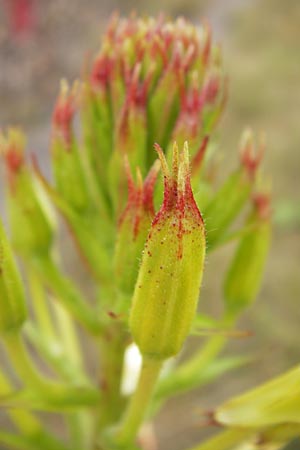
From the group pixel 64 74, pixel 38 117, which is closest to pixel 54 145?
→ pixel 38 117

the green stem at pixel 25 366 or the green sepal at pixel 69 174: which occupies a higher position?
the green sepal at pixel 69 174

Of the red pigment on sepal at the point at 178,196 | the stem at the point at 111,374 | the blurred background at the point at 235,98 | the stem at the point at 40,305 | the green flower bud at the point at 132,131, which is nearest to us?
the red pigment on sepal at the point at 178,196

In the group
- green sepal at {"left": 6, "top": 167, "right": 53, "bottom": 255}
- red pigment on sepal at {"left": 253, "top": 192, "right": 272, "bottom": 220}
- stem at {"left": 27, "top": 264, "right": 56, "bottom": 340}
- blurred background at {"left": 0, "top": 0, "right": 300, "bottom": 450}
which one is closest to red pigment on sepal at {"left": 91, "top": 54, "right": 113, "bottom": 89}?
green sepal at {"left": 6, "top": 167, "right": 53, "bottom": 255}

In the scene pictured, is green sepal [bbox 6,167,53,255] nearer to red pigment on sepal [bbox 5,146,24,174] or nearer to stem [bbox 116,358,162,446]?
red pigment on sepal [bbox 5,146,24,174]

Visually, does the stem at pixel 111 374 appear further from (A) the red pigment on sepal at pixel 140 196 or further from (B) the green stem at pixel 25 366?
(A) the red pigment on sepal at pixel 140 196

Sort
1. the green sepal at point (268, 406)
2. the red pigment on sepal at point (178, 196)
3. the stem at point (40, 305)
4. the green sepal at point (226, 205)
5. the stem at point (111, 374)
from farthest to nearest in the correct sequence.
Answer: the stem at point (40, 305) < the stem at point (111, 374) < the green sepal at point (226, 205) < the green sepal at point (268, 406) < the red pigment on sepal at point (178, 196)

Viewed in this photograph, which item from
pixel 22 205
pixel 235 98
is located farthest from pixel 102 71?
pixel 235 98

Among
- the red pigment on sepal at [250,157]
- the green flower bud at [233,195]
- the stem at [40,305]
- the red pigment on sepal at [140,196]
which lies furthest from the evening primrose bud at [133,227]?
the stem at [40,305]

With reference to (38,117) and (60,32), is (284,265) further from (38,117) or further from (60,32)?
(60,32)
